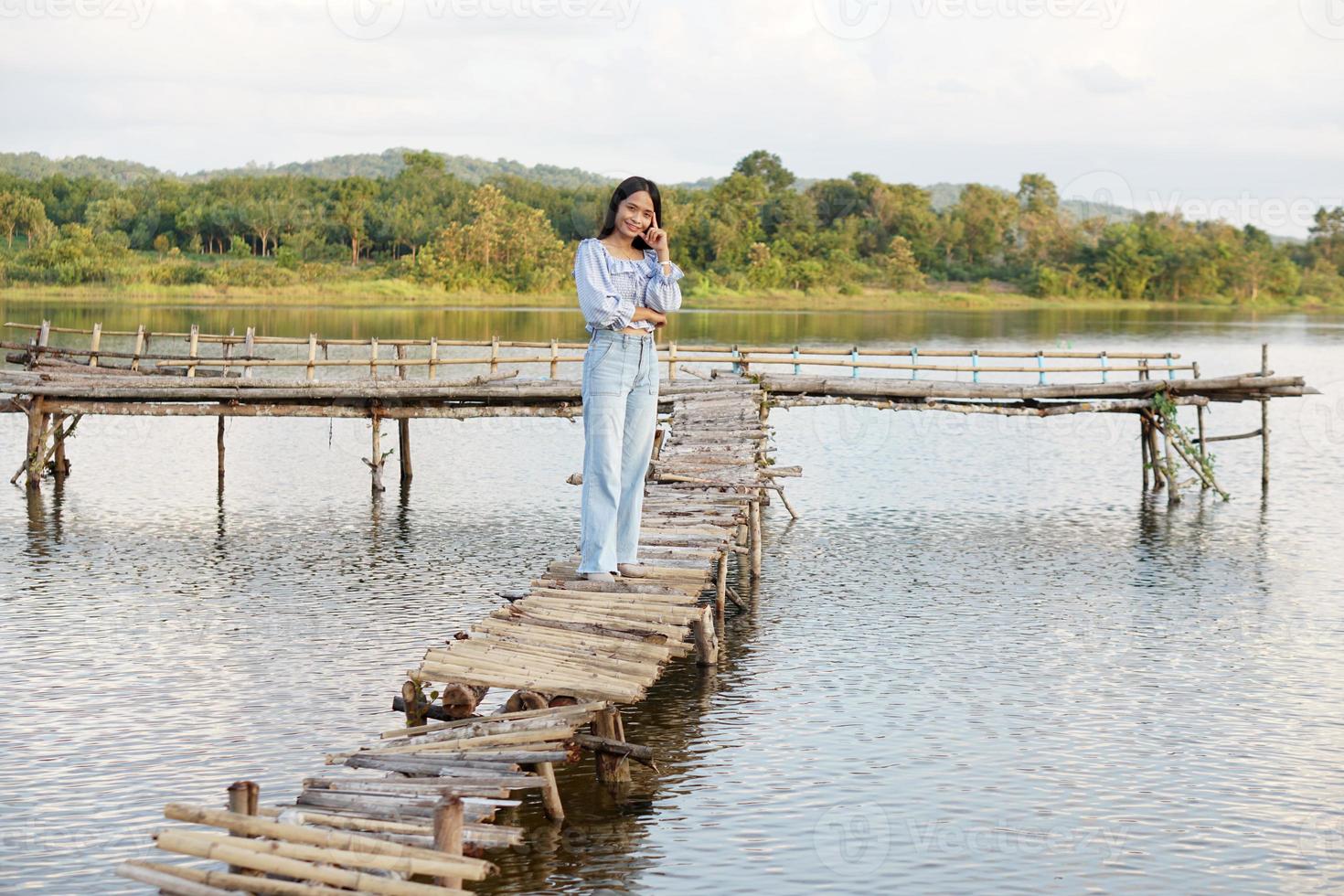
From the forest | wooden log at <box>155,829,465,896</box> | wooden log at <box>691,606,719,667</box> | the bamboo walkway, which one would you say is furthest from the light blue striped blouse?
the forest

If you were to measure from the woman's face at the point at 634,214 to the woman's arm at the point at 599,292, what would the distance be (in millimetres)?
221

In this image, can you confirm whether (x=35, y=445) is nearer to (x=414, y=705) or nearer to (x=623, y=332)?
(x=414, y=705)

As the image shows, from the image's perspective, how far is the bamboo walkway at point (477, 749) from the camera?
22.9 feet

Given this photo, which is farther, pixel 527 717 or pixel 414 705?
pixel 414 705

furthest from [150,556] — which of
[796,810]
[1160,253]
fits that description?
[1160,253]

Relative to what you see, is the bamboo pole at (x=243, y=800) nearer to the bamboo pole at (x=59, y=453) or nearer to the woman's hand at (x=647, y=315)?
the woman's hand at (x=647, y=315)

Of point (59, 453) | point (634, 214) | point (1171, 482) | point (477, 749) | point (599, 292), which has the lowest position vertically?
point (477, 749)

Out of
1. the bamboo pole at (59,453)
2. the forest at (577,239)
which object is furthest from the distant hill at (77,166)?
the bamboo pole at (59,453)

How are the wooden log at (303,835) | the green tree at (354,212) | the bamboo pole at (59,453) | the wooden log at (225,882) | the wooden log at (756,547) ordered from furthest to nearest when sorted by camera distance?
1. the green tree at (354,212)
2. the bamboo pole at (59,453)
3. the wooden log at (756,547)
4. the wooden log at (303,835)
5. the wooden log at (225,882)

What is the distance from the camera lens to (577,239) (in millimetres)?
101938

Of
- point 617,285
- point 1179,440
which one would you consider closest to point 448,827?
point 617,285

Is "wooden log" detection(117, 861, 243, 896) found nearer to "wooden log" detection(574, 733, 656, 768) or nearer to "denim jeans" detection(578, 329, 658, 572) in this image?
"wooden log" detection(574, 733, 656, 768)

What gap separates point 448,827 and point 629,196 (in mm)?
4545

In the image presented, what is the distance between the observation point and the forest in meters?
86.2
